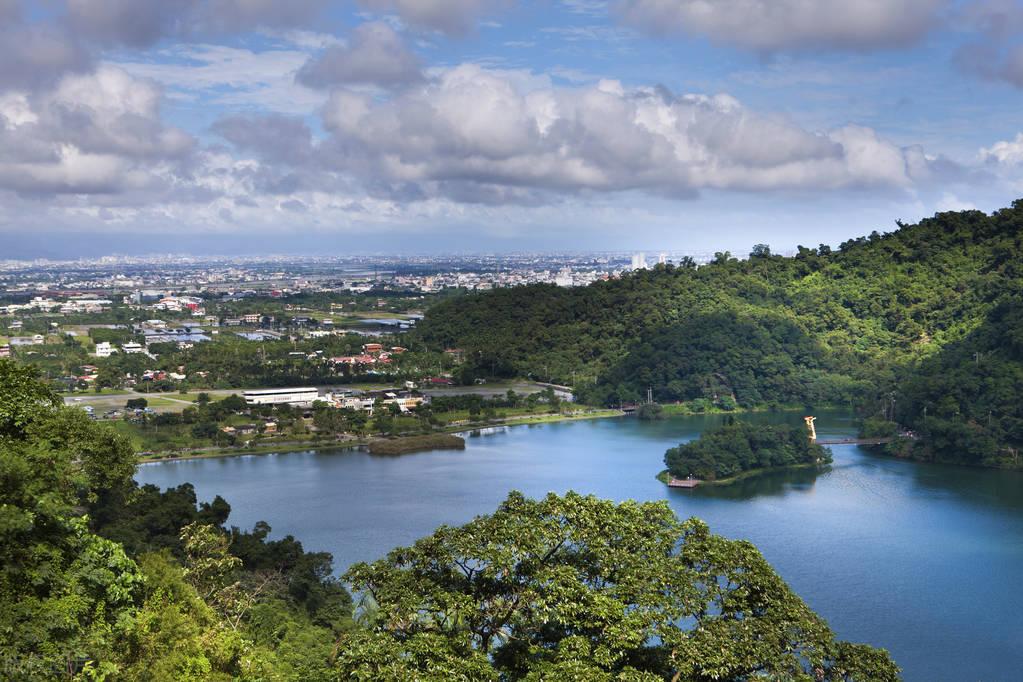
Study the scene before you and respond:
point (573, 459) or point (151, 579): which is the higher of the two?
point (151, 579)

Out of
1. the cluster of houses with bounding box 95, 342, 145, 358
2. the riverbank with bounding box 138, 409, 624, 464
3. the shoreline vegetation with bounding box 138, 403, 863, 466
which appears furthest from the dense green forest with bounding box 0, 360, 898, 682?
the cluster of houses with bounding box 95, 342, 145, 358

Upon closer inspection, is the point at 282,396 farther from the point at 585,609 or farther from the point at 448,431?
the point at 585,609

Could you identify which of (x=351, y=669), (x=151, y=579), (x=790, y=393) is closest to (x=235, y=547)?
(x=151, y=579)

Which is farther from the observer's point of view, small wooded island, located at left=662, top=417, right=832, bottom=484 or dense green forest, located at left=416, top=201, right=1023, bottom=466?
dense green forest, located at left=416, top=201, right=1023, bottom=466

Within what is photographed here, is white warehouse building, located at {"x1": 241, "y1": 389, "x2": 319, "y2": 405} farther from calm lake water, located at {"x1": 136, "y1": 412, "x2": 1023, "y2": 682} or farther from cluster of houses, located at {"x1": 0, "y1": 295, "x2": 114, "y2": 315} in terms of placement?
cluster of houses, located at {"x1": 0, "y1": 295, "x2": 114, "y2": 315}

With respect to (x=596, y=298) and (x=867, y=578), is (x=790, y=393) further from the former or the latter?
(x=867, y=578)

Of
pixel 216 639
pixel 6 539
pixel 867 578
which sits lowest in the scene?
pixel 867 578
